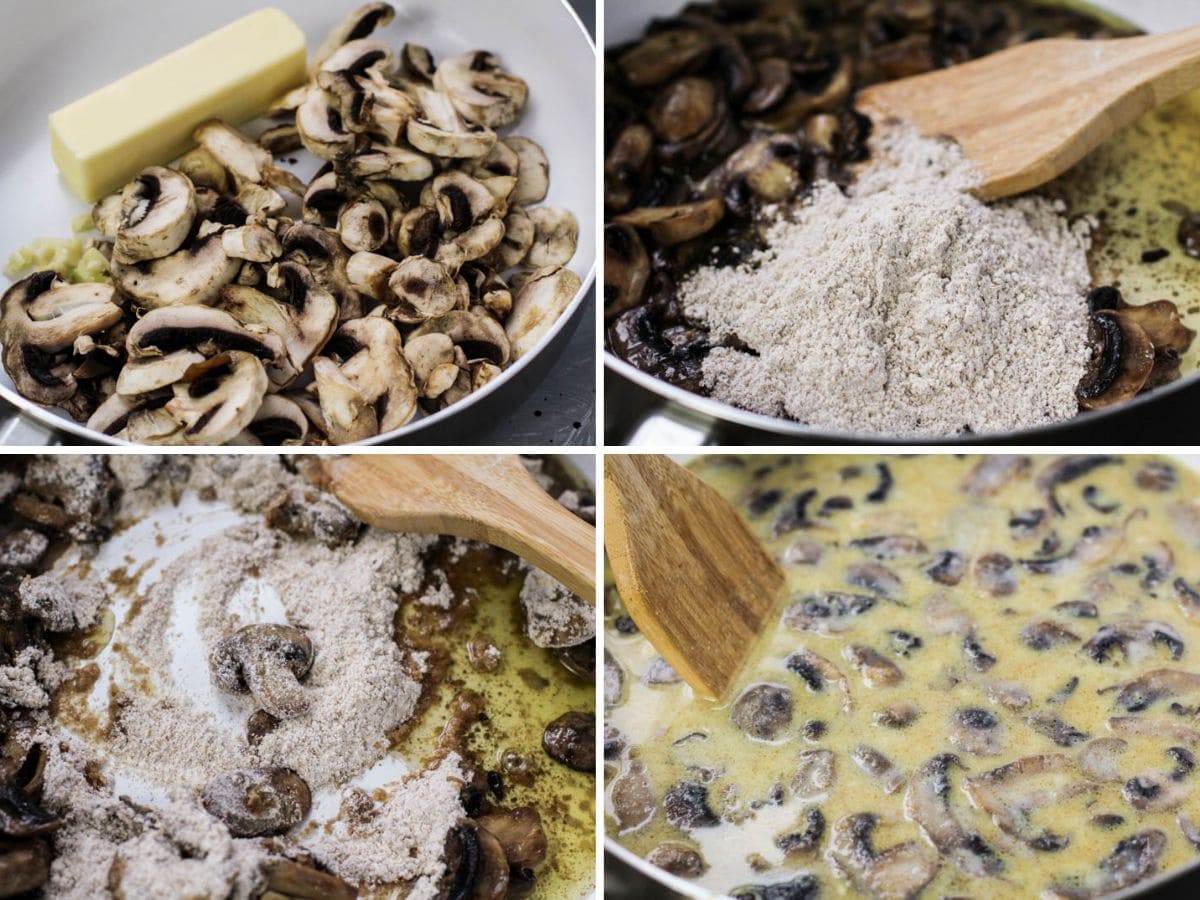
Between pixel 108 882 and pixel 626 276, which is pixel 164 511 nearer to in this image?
pixel 108 882

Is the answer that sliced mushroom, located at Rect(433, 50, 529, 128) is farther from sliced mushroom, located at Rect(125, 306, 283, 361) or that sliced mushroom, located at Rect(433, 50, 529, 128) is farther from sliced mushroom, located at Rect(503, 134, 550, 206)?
sliced mushroom, located at Rect(125, 306, 283, 361)

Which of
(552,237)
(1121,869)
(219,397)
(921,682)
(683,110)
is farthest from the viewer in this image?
(683,110)

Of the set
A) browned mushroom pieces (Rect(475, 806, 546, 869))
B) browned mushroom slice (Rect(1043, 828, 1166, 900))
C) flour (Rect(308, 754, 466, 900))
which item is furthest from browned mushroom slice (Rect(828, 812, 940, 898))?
flour (Rect(308, 754, 466, 900))

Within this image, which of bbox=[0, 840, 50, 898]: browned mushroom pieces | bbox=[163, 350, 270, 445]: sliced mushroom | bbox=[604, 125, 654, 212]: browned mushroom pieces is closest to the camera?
bbox=[0, 840, 50, 898]: browned mushroom pieces

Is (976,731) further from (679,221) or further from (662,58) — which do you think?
(662,58)

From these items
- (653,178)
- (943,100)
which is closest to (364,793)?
(653,178)

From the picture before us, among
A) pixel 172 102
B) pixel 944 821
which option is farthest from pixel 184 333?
pixel 944 821
